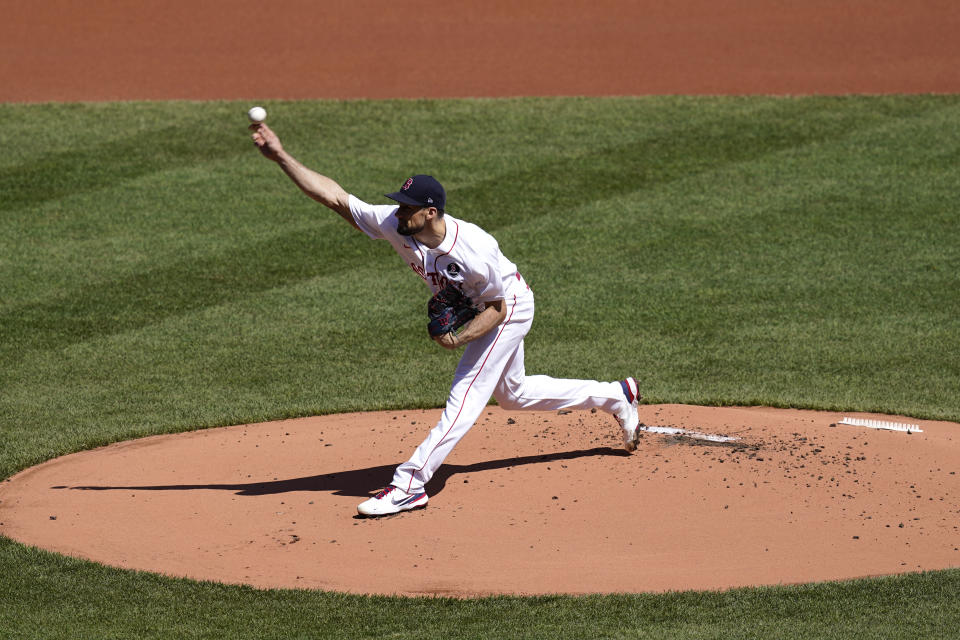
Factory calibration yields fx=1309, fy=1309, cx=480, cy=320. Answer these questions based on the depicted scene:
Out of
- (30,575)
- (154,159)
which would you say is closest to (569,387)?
(30,575)

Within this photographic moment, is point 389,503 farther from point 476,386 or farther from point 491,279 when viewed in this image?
point 491,279

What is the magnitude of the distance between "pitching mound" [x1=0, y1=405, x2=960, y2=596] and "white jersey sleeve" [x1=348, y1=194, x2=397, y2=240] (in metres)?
1.46

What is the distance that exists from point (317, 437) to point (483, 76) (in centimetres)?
1070

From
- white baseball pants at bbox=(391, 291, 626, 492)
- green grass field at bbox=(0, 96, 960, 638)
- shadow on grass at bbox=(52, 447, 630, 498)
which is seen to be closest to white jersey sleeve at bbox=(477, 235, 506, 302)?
white baseball pants at bbox=(391, 291, 626, 492)

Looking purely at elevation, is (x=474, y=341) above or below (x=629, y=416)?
above

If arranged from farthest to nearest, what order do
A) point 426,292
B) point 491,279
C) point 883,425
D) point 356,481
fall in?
1. point 426,292
2. point 883,425
3. point 356,481
4. point 491,279

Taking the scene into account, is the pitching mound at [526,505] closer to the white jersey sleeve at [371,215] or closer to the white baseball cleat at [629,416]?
the white baseball cleat at [629,416]

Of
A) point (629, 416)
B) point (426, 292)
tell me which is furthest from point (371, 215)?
point (426, 292)

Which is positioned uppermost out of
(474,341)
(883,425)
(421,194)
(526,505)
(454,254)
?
(421,194)

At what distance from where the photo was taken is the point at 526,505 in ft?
22.1

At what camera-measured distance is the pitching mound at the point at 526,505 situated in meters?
5.95

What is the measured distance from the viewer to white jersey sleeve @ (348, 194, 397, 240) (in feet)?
21.3

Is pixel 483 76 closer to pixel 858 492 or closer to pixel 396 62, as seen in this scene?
pixel 396 62

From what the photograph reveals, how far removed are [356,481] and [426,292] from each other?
4.32m
